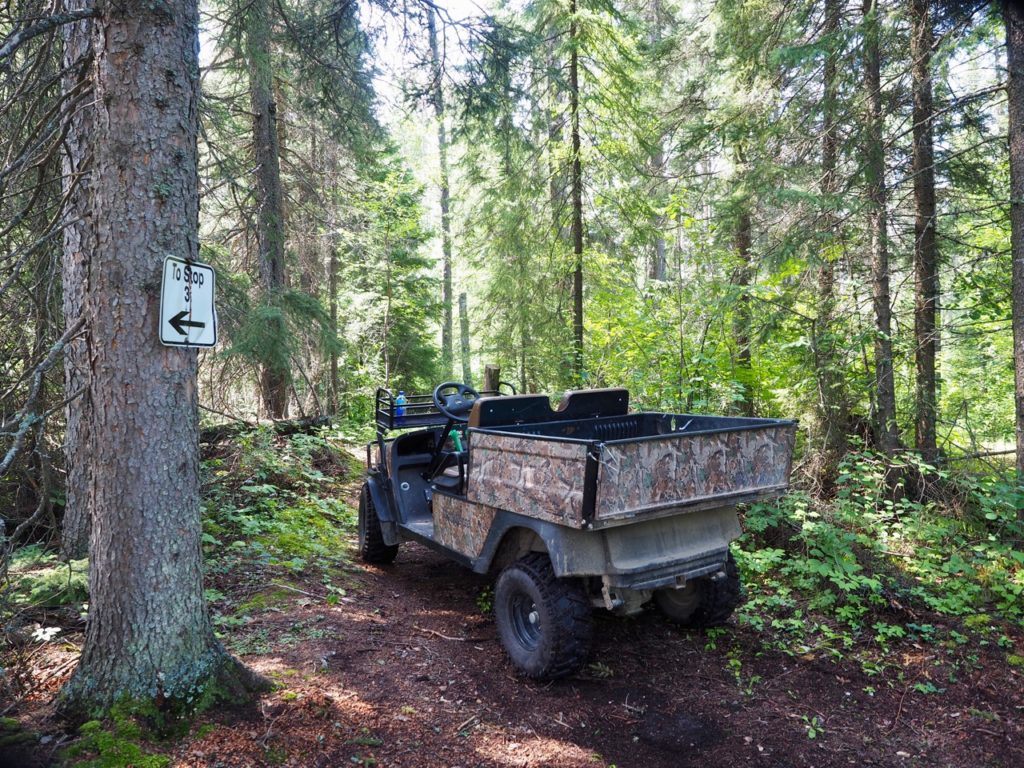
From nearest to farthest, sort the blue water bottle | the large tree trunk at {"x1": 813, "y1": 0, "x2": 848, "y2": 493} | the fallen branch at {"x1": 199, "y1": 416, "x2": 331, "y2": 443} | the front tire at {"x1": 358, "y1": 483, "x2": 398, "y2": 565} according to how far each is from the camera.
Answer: the blue water bottle, the front tire at {"x1": 358, "y1": 483, "x2": 398, "y2": 565}, the large tree trunk at {"x1": 813, "y1": 0, "x2": 848, "y2": 493}, the fallen branch at {"x1": 199, "y1": 416, "x2": 331, "y2": 443}

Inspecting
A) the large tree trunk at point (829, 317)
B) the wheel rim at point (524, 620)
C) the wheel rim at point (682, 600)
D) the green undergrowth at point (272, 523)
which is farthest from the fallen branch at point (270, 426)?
the large tree trunk at point (829, 317)

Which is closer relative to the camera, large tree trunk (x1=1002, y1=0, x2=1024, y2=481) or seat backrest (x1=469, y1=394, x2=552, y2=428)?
seat backrest (x1=469, y1=394, x2=552, y2=428)

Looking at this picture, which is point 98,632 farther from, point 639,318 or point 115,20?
point 639,318

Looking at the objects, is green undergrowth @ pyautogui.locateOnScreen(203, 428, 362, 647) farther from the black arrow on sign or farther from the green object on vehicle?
the black arrow on sign

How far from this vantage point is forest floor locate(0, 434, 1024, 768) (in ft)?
9.57

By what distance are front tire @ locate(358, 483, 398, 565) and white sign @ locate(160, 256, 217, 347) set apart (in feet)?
10.5

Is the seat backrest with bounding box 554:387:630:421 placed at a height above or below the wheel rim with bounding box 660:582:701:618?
above

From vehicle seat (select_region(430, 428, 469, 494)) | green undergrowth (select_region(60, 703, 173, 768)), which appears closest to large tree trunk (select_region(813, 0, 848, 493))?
vehicle seat (select_region(430, 428, 469, 494))

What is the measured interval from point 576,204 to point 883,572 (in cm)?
786

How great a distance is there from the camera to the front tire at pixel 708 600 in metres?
4.43

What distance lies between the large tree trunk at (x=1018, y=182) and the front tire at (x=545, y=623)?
4.45 metres

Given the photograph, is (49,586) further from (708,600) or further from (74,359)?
(708,600)

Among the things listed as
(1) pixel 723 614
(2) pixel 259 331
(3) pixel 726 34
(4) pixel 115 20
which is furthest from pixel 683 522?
(3) pixel 726 34

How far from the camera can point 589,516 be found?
3391mm
